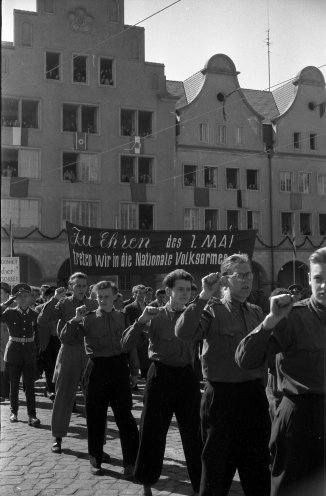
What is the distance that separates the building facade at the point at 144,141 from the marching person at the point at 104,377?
115 cm

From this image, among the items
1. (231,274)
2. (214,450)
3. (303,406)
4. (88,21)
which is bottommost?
(214,450)

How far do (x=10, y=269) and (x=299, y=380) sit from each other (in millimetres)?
5452

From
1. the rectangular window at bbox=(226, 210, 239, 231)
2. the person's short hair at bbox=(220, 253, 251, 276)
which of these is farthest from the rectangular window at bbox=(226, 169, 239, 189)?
the person's short hair at bbox=(220, 253, 251, 276)

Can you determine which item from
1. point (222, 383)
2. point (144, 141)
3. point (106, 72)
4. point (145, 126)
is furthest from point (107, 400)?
point (144, 141)

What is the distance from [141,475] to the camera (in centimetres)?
488

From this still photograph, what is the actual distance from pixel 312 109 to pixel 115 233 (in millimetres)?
4054

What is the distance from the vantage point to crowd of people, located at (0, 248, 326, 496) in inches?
120

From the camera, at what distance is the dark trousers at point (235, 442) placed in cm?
379

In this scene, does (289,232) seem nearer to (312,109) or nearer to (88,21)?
(312,109)

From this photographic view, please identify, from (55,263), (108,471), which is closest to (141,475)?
(108,471)

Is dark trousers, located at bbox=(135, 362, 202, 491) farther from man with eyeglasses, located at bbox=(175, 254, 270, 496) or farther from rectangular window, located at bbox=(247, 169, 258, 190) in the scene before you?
rectangular window, located at bbox=(247, 169, 258, 190)

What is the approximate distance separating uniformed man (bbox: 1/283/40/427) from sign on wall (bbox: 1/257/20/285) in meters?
0.14

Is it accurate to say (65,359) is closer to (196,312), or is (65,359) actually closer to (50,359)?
(50,359)

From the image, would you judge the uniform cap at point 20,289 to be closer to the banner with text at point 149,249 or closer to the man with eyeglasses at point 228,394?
the banner with text at point 149,249
